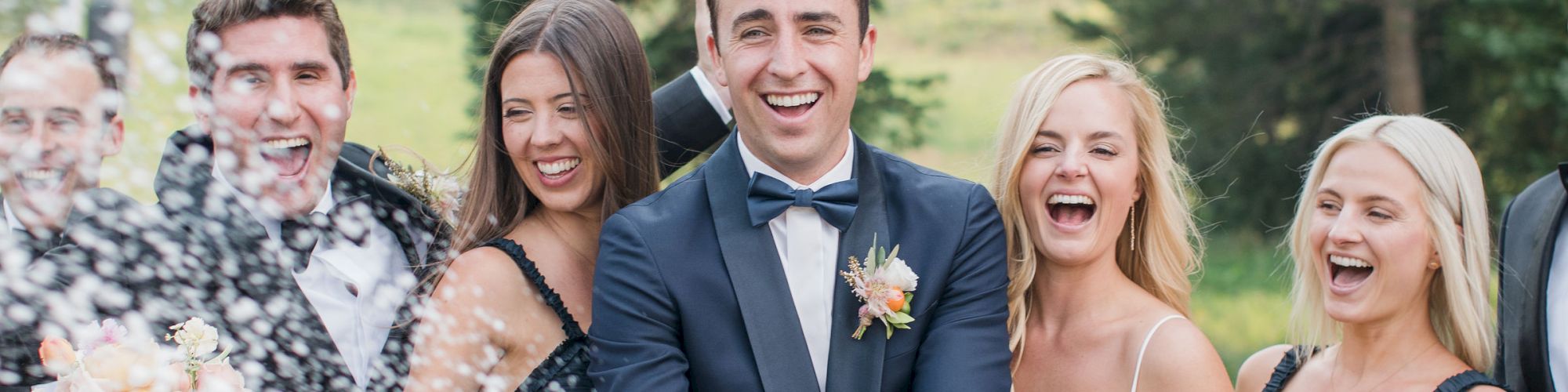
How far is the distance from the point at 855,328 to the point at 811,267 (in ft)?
0.64

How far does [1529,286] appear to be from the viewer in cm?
447

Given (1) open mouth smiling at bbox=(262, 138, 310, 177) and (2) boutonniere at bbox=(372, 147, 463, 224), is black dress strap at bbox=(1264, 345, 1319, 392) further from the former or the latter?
(1) open mouth smiling at bbox=(262, 138, 310, 177)

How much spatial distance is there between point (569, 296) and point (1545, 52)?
13.2m

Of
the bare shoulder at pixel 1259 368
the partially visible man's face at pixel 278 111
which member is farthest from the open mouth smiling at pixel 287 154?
the bare shoulder at pixel 1259 368

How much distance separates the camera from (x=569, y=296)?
3.77 metres

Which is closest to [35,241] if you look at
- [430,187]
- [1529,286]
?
[430,187]

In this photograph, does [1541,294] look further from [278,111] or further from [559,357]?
[278,111]

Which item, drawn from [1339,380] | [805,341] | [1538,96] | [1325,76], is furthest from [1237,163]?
[805,341]

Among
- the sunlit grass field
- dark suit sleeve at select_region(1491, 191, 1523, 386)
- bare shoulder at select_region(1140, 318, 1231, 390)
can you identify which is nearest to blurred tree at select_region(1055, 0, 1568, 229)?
the sunlit grass field

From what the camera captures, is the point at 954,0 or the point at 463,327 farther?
the point at 954,0

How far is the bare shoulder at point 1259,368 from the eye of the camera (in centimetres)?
429

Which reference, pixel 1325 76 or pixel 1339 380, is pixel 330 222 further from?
pixel 1325 76

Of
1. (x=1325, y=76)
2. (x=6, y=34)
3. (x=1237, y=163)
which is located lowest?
(x=1237, y=163)

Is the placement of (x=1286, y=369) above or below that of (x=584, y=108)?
below
